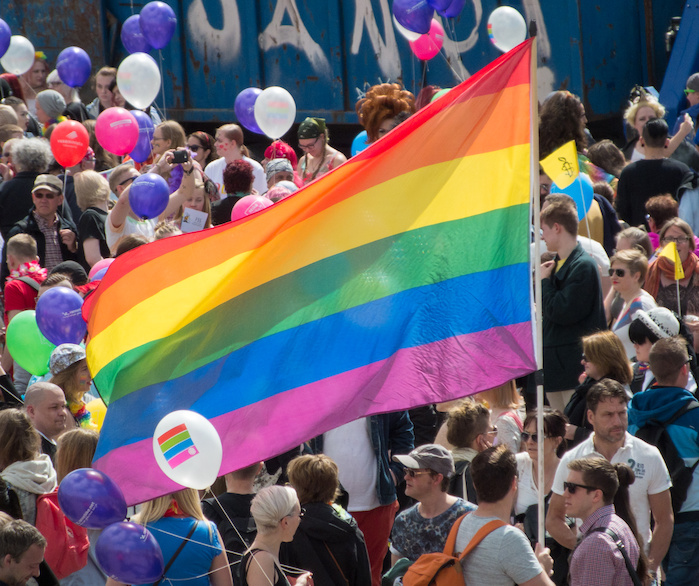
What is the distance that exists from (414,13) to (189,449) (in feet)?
21.6

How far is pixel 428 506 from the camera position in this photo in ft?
16.6

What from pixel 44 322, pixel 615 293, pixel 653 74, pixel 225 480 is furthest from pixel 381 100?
pixel 653 74

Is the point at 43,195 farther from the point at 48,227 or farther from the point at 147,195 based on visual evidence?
the point at 147,195

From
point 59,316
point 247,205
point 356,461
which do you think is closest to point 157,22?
point 247,205

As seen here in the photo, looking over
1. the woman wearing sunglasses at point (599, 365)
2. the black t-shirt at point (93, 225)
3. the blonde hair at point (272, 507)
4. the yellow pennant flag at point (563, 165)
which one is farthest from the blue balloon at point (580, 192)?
the blonde hair at point (272, 507)

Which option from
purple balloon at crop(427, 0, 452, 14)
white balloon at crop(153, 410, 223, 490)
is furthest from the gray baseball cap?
purple balloon at crop(427, 0, 452, 14)

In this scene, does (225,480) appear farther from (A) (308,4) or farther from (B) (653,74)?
(B) (653,74)

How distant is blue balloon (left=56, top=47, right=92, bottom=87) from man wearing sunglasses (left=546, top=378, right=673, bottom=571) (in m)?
7.47

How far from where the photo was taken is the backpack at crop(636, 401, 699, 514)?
18.8 ft

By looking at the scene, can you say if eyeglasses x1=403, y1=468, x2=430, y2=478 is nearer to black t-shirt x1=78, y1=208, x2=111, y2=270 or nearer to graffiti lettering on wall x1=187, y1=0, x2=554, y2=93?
black t-shirt x1=78, y1=208, x2=111, y2=270

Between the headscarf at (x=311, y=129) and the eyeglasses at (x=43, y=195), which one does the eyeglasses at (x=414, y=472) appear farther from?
the headscarf at (x=311, y=129)

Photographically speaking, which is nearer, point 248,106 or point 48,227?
point 48,227

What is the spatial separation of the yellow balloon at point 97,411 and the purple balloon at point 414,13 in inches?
190

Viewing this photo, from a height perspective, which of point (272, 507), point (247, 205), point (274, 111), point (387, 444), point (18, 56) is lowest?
point (387, 444)
